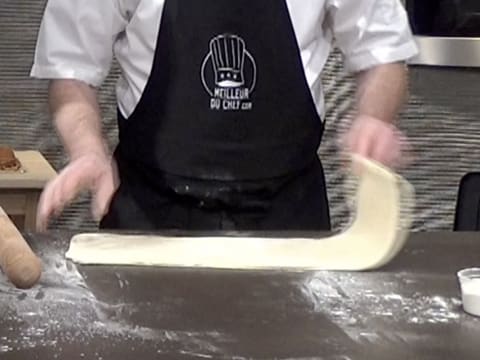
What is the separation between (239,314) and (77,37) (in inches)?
20.0

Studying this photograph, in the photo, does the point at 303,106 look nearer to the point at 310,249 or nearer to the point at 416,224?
the point at 310,249

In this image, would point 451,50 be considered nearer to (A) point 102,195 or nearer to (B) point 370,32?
(B) point 370,32

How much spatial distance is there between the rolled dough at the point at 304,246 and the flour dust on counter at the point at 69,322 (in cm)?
8

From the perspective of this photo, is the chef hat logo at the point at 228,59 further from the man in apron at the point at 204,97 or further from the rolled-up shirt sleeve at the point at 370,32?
the rolled-up shirt sleeve at the point at 370,32

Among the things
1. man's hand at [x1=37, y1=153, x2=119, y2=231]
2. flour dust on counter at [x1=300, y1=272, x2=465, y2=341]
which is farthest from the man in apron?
flour dust on counter at [x1=300, y1=272, x2=465, y2=341]

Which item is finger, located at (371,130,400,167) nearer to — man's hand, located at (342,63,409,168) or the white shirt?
man's hand, located at (342,63,409,168)

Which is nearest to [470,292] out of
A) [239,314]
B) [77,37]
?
[239,314]

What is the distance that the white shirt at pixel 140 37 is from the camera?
4.23ft

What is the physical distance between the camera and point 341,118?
2168mm

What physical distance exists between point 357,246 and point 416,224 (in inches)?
44.2

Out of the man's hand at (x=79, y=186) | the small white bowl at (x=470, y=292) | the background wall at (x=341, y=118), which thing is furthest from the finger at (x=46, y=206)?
the background wall at (x=341, y=118)

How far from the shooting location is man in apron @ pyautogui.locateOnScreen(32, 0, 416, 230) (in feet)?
4.20

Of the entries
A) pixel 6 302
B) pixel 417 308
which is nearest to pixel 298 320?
pixel 417 308

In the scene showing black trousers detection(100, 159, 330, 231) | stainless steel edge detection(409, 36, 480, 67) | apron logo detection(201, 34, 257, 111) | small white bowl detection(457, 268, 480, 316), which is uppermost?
apron logo detection(201, 34, 257, 111)
